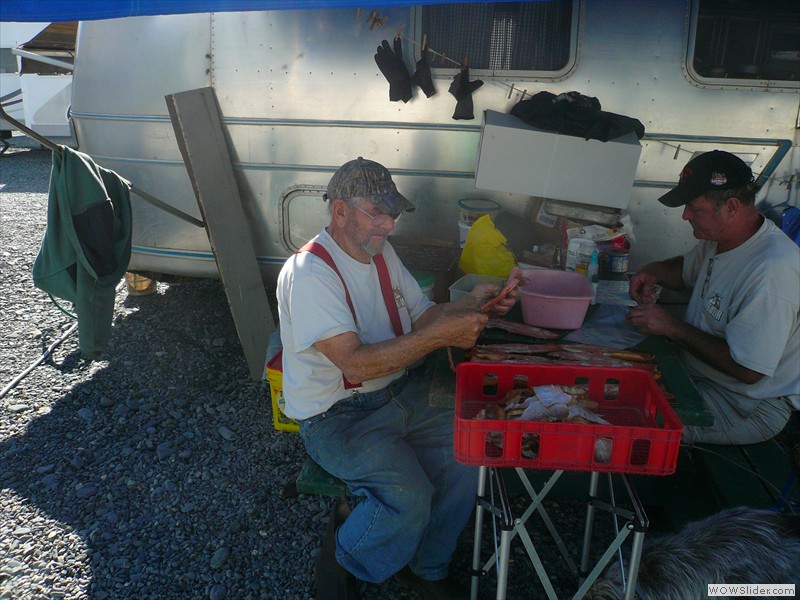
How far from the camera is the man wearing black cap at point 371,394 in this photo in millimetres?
2408

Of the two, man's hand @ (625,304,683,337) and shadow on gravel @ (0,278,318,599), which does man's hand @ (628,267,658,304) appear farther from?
shadow on gravel @ (0,278,318,599)

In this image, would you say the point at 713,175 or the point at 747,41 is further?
the point at 747,41

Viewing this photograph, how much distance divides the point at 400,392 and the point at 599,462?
1.09m

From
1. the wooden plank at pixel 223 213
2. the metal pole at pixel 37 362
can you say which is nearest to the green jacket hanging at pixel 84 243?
the wooden plank at pixel 223 213

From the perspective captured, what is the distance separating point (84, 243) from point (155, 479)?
1493mm

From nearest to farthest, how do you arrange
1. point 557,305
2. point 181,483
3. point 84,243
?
point 557,305 → point 181,483 → point 84,243

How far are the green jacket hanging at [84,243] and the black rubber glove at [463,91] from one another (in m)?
2.26

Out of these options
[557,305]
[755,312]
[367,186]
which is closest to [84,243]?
[367,186]

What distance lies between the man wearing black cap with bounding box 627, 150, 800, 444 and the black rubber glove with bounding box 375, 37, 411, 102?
1882 mm

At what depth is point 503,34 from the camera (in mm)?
4000

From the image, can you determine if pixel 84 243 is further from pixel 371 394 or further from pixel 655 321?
pixel 655 321

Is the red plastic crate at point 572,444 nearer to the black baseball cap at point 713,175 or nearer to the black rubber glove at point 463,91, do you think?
the black baseball cap at point 713,175

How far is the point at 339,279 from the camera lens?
8.23ft

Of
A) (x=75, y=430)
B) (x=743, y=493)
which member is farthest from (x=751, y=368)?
(x=75, y=430)
